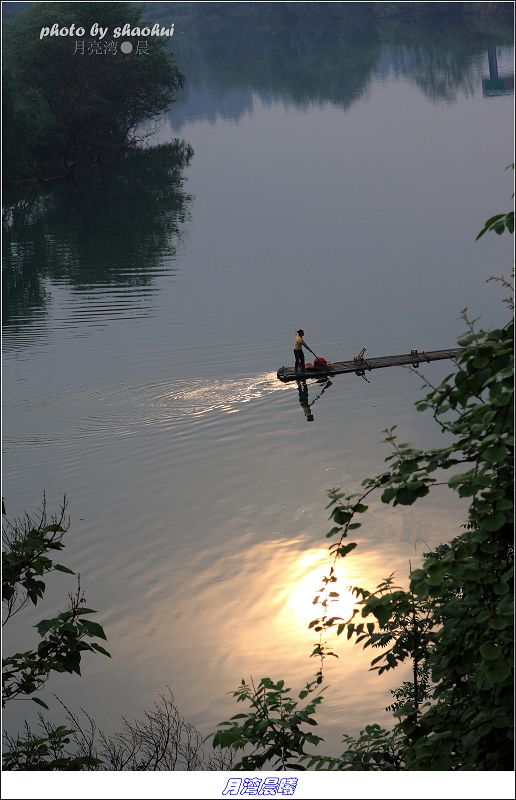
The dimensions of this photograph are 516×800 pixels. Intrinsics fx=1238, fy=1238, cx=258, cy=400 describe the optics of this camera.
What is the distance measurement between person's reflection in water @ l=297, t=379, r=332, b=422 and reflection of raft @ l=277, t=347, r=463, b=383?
0.54 ft

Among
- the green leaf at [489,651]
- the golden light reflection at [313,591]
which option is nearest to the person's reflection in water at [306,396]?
the golden light reflection at [313,591]

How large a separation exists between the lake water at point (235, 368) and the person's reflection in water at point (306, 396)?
0.47 feet

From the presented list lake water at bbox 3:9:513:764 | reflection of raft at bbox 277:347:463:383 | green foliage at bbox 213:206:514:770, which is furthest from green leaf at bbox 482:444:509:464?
reflection of raft at bbox 277:347:463:383

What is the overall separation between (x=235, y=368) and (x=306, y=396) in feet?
9.73

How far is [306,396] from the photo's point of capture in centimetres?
2878

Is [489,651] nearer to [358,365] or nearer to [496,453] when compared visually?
[496,453]

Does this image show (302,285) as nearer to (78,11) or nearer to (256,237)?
(256,237)

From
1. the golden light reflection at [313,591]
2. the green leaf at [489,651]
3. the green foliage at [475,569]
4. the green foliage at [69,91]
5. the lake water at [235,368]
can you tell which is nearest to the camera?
the green foliage at [475,569]

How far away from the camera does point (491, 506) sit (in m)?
6.07

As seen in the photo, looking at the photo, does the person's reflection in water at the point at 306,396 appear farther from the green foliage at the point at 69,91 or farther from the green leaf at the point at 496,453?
the green foliage at the point at 69,91

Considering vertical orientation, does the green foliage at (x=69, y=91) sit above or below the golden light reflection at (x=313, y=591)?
above

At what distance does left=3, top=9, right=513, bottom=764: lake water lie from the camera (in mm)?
17578

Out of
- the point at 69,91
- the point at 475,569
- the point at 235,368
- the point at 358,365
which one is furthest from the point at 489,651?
the point at 69,91

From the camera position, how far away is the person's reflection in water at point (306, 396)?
27484 millimetres
